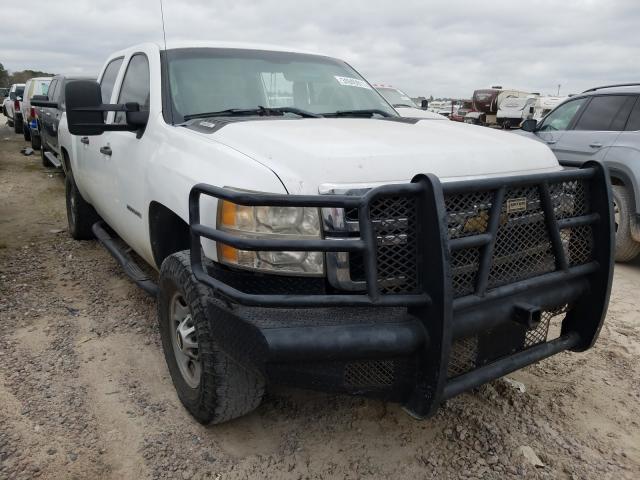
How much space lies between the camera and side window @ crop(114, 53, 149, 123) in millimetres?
3461

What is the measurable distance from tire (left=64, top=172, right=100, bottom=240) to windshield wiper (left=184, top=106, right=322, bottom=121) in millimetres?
2834

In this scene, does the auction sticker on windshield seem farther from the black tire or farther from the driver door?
the black tire

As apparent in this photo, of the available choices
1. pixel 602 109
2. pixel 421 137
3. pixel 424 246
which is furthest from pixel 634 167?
pixel 424 246

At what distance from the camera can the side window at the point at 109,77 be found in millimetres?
4406

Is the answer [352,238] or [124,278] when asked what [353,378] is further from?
[124,278]

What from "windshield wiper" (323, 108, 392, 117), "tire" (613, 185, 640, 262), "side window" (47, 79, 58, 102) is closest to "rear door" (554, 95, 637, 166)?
"tire" (613, 185, 640, 262)

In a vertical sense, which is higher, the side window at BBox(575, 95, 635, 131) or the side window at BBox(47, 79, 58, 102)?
the side window at BBox(47, 79, 58, 102)

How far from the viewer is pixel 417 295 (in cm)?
197

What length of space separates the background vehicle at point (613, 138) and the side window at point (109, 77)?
4112 mm

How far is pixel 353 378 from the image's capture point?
2074 mm

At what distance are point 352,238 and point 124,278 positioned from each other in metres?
3.37

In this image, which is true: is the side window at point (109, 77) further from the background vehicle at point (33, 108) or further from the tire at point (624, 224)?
the background vehicle at point (33, 108)

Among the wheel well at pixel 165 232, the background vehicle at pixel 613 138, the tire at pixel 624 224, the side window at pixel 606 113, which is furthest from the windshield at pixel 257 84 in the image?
the side window at pixel 606 113

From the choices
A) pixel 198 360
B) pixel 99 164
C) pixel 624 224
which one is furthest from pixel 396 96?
pixel 198 360
